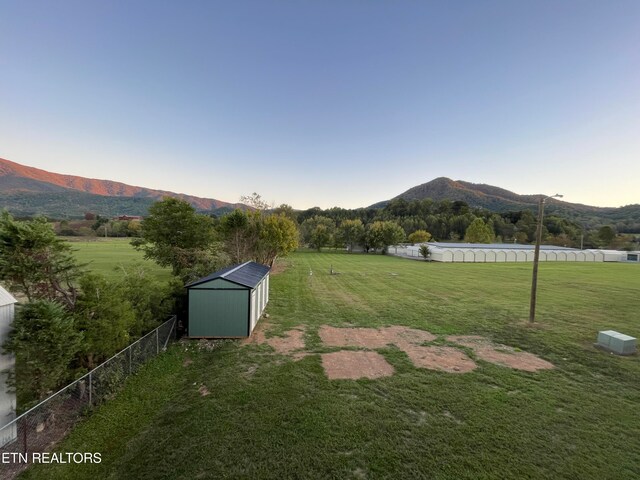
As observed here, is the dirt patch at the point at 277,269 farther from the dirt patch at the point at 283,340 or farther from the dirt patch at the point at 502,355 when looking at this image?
the dirt patch at the point at 502,355

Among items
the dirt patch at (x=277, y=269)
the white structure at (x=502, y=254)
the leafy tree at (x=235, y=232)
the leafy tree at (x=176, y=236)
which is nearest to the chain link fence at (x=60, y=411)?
the leafy tree at (x=176, y=236)

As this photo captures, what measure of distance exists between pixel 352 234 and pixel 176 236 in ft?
183

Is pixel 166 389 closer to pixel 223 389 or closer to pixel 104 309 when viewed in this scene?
pixel 223 389

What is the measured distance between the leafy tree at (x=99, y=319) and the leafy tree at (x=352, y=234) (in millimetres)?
66855

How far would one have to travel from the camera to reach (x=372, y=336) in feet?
41.1

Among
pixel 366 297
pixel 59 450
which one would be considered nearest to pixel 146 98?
pixel 366 297

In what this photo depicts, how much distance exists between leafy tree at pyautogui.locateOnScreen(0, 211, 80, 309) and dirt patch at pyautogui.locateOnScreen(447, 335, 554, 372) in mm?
13833

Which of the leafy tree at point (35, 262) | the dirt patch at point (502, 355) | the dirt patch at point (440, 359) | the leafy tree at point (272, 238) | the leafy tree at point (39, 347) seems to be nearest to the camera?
the leafy tree at point (39, 347)

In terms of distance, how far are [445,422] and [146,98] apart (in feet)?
102

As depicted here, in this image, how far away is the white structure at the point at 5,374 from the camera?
5.49m

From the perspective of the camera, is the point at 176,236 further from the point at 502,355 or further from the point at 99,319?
the point at 502,355

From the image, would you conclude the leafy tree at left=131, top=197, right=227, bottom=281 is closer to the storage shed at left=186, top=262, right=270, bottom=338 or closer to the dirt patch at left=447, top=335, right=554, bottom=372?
the storage shed at left=186, top=262, right=270, bottom=338

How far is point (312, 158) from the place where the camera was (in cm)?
4191

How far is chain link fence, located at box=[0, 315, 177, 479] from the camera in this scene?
5250 mm
